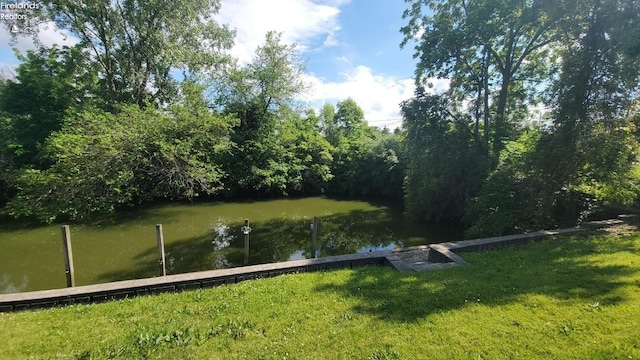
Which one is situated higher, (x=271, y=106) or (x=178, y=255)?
(x=271, y=106)

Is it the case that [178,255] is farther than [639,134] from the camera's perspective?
Yes

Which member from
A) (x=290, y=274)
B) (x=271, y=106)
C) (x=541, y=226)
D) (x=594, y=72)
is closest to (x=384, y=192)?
(x=271, y=106)

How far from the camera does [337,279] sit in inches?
203

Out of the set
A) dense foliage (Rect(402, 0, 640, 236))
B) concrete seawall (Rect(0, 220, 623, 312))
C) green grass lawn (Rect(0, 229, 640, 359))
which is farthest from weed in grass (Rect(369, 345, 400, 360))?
dense foliage (Rect(402, 0, 640, 236))

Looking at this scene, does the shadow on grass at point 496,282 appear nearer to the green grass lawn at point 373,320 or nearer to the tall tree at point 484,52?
the green grass lawn at point 373,320

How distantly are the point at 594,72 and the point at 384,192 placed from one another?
50.4ft

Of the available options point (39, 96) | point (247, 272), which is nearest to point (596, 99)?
point (247, 272)

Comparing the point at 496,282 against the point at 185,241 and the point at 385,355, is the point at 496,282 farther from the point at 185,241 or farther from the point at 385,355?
the point at 185,241

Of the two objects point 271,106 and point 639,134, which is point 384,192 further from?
point 639,134

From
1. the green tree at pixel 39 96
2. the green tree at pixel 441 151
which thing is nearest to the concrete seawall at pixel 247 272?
the green tree at pixel 441 151

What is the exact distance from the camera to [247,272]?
18.1ft

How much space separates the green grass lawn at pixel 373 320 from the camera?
9.79ft

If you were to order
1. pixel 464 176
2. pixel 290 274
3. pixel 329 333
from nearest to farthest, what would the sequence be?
1. pixel 329 333
2. pixel 290 274
3. pixel 464 176

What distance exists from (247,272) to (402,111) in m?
9.39
